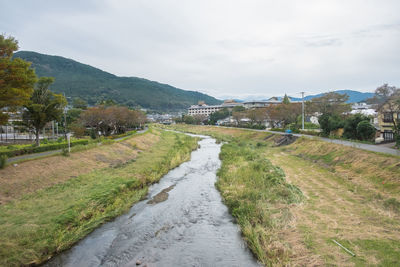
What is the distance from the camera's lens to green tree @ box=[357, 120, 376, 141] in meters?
28.5

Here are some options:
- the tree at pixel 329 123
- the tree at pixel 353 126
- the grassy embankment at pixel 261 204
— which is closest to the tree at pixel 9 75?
the grassy embankment at pixel 261 204

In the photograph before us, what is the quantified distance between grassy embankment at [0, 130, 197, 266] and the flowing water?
2.25 feet

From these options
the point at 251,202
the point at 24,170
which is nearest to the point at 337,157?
the point at 251,202

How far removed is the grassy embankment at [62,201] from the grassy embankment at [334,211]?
7.04 m

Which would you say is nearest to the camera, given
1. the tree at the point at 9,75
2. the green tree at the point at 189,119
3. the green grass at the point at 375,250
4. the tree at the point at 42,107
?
the green grass at the point at 375,250

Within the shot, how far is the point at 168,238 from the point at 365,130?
96.0 ft

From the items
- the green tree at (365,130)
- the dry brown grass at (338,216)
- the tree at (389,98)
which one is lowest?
the dry brown grass at (338,216)

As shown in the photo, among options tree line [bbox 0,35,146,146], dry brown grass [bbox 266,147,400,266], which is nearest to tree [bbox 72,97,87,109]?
tree line [bbox 0,35,146,146]

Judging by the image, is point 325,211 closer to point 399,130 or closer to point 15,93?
point 399,130

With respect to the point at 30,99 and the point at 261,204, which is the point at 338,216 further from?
the point at 30,99

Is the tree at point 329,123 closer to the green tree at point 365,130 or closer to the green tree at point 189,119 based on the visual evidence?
the green tree at point 365,130

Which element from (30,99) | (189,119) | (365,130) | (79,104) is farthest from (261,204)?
(189,119)

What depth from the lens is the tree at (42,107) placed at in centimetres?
2617

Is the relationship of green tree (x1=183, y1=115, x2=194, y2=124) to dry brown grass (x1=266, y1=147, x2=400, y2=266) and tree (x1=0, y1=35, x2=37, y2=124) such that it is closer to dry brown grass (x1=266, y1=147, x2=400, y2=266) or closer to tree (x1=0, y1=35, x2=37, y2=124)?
dry brown grass (x1=266, y1=147, x2=400, y2=266)
